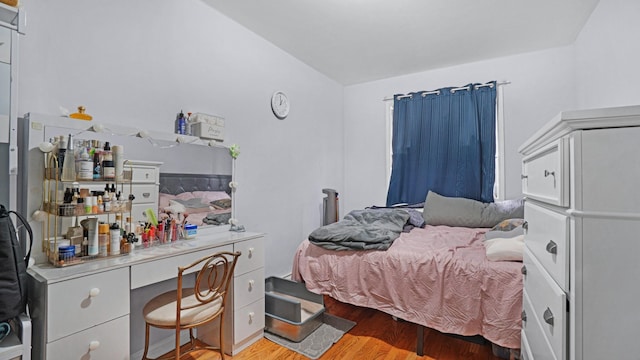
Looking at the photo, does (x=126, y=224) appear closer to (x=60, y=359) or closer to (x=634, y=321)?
(x=60, y=359)

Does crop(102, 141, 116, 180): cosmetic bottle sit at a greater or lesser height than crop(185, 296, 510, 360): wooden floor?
greater

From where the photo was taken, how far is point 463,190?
359 centimetres

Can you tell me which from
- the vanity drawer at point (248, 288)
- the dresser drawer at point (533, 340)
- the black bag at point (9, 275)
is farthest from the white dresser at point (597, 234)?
the black bag at point (9, 275)

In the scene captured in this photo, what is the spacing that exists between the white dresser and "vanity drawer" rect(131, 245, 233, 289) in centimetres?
174

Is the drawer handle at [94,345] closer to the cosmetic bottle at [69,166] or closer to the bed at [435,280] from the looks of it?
the cosmetic bottle at [69,166]

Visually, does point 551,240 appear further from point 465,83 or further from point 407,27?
point 465,83

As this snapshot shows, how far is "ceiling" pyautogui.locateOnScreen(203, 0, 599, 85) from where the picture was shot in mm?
2418

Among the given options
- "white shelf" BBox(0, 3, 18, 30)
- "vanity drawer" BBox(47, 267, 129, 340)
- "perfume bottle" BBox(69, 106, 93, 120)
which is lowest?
"vanity drawer" BBox(47, 267, 129, 340)

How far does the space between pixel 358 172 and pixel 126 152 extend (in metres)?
3.08

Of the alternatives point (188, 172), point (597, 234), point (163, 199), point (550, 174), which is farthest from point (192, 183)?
point (597, 234)

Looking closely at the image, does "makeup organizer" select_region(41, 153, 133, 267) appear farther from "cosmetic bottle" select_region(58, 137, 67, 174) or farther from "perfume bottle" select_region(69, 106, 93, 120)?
"perfume bottle" select_region(69, 106, 93, 120)

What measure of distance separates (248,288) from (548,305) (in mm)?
1707

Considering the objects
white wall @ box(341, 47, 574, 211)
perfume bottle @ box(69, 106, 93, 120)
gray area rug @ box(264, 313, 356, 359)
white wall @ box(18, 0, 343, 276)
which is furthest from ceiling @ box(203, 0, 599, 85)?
gray area rug @ box(264, 313, 356, 359)

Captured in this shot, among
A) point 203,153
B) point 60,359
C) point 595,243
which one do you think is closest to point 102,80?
point 203,153
